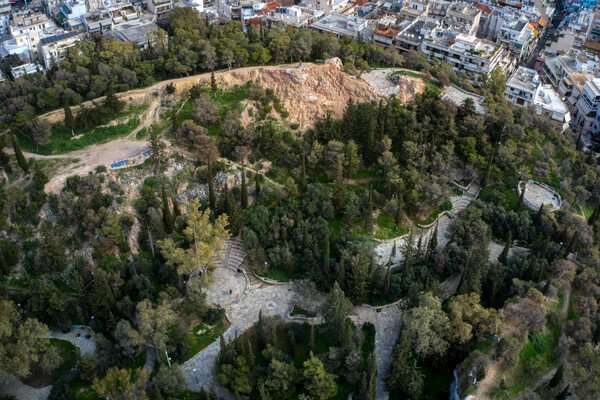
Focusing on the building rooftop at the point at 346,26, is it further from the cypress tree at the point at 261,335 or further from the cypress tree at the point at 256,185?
the cypress tree at the point at 261,335

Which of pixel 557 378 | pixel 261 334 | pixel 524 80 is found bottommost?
pixel 261 334

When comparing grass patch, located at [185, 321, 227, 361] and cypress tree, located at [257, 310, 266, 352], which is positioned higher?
cypress tree, located at [257, 310, 266, 352]

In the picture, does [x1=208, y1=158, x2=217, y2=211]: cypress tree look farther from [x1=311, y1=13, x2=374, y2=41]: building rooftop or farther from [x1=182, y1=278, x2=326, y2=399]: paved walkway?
[x1=311, y1=13, x2=374, y2=41]: building rooftop

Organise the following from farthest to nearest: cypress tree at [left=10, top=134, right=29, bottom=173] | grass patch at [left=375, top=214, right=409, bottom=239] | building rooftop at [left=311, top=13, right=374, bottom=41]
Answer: building rooftop at [left=311, top=13, right=374, bottom=41], grass patch at [left=375, top=214, right=409, bottom=239], cypress tree at [left=10, top=134, right=29, bottom=173]

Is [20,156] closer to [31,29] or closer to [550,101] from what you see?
[31,29]

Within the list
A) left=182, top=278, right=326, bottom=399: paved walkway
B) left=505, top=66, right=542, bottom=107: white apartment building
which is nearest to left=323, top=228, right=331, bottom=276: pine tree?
left=182, top=278, right=326, bottom=399: paved walkway

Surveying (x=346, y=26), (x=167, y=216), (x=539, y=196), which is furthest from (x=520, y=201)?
(x=346, y=26)
